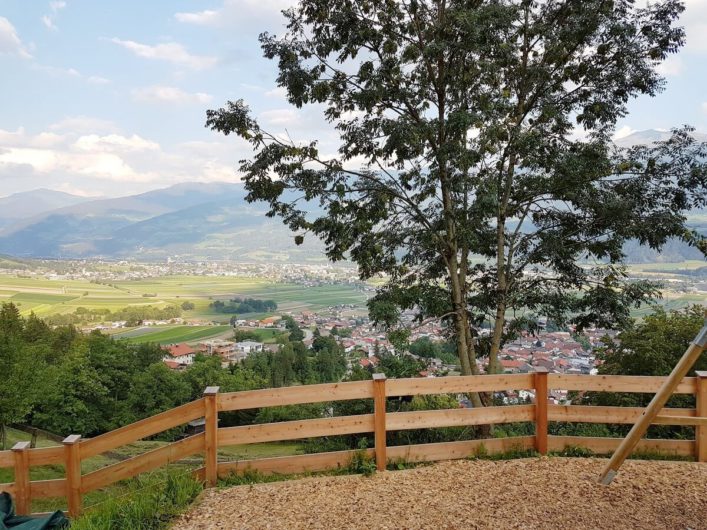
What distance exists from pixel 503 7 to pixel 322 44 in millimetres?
3154

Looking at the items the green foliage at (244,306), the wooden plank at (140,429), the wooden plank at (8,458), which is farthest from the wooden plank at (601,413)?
the green foliage at (244,306)

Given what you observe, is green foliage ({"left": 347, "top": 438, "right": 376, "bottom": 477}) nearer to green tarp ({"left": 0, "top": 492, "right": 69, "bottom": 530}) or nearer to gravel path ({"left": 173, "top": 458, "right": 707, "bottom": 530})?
gravel path ({"left": 173, "top": 458, "right": 707, "bottom": 530})

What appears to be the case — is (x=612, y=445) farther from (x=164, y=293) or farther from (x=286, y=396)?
(x=164, y=293)

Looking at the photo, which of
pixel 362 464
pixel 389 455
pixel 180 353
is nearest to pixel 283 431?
pixel 362 464

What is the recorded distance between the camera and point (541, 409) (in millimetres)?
5836

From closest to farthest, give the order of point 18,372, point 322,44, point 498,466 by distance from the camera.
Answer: point 498,466 < point 322,44 < point 18,372

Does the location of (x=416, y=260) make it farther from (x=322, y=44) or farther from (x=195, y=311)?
(x=195, y=311)

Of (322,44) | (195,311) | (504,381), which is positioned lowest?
(195,311)

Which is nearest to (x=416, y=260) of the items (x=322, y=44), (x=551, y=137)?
(x=551, y=137)

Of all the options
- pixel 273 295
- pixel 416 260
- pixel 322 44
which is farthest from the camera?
pixel 273 295

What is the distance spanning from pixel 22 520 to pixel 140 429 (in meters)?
1.23

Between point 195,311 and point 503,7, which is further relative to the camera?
point 195,311

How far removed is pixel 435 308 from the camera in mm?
9180

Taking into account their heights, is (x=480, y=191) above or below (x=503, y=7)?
below
